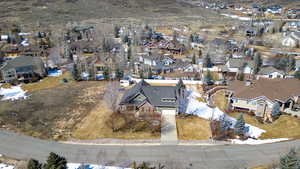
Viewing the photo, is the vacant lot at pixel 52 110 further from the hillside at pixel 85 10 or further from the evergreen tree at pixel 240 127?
the hillside at pixel 85 10

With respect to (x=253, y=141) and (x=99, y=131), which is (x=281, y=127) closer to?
(x=253, y=141)

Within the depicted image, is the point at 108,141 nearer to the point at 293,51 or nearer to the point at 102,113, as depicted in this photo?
the point at 102,113

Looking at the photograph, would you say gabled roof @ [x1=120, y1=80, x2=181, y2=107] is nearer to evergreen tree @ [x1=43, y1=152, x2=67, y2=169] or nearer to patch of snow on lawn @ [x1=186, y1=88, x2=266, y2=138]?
patch of snow on lawn @ [x1=186, y1=88, x2=266, y2=138]

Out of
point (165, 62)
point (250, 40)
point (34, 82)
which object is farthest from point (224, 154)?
point (250, 40)

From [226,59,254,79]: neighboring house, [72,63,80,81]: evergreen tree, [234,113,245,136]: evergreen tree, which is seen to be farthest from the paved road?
[226,59,254,79]: neighboring house

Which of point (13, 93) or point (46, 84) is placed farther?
point (46, 84)

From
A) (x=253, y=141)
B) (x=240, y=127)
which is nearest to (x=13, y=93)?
(x=240, y=127)
